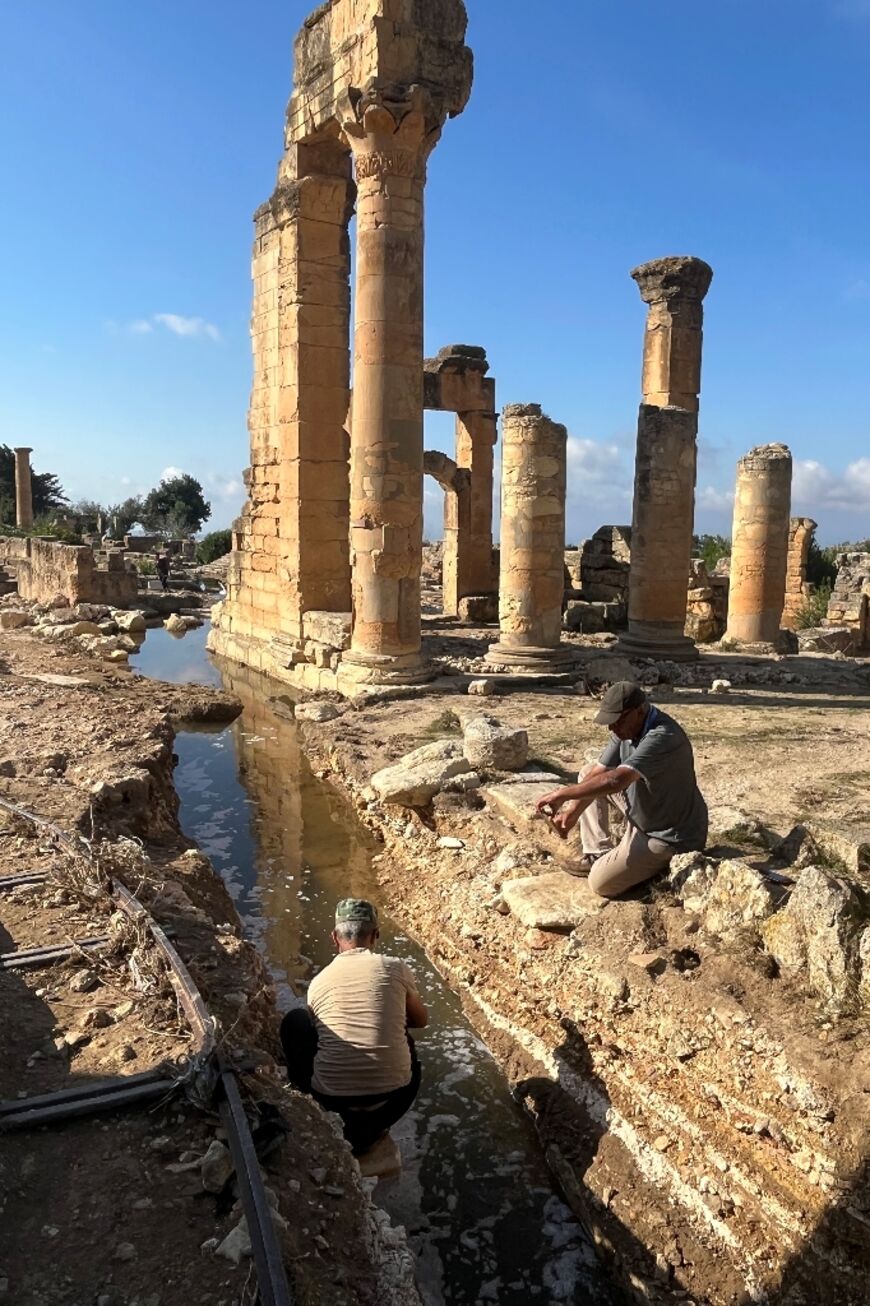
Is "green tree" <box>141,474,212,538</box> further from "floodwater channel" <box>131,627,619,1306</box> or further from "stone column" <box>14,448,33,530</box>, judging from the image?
"floodwater channel" <box>131,627,619,1306</box>

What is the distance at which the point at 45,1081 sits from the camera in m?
3.37

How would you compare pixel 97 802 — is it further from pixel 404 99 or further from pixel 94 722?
pixel 404 99

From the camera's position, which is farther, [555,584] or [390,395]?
[555,584]

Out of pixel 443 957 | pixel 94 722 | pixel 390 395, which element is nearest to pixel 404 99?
pixel 390 395

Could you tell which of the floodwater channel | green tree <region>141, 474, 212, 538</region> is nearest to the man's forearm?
the floodwater channel

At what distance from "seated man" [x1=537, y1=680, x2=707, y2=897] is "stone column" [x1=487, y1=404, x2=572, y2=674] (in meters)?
8.14

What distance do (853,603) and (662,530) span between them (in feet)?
23.3

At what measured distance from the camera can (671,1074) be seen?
169 inches

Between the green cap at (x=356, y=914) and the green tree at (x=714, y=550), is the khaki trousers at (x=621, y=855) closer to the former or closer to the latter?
the green cap at (x=356, y=914)

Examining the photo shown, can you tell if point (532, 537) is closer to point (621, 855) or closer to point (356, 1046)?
point (621, 855)

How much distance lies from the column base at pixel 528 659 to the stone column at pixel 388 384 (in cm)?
149

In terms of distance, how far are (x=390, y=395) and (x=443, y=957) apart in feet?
26.8

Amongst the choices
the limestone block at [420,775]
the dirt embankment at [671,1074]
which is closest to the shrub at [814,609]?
the limestone block at [420,775]

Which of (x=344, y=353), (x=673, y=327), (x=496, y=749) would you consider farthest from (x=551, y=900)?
(x=673, y=327)
